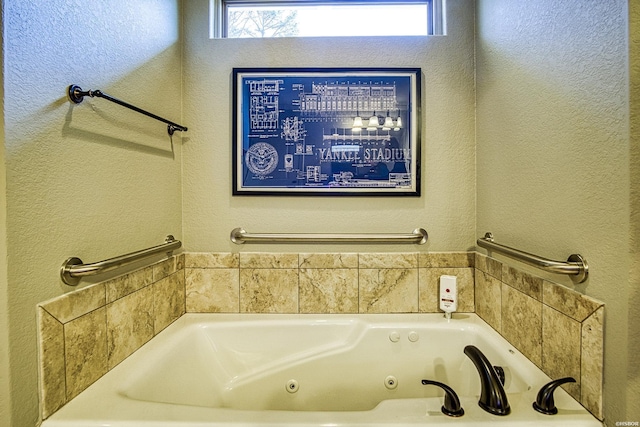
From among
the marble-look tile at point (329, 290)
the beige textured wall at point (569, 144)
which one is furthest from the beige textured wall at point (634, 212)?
the marble-look tile at point (329, 290)

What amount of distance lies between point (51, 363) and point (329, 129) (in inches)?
53.1

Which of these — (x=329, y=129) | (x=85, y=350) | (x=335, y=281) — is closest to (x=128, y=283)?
(x=85, y=350)

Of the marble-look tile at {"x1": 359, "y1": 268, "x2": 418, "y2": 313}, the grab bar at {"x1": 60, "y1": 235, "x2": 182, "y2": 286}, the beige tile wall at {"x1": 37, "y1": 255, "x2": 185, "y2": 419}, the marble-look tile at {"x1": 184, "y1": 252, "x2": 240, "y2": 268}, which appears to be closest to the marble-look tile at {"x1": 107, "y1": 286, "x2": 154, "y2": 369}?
the beige tile wall at {"x1": 37, "y1": 255, "x2": 185, "y2": 419}

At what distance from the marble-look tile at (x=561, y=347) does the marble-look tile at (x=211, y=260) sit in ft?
4.26

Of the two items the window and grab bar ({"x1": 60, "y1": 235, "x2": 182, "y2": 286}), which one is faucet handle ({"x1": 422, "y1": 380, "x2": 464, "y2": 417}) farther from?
the window

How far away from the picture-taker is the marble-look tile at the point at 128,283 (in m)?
1.07

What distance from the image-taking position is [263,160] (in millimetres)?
1561

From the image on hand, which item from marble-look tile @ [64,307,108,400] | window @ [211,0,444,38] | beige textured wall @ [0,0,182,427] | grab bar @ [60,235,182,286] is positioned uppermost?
window @ [211,0,444,38]

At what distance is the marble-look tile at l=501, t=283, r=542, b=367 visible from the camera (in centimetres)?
108

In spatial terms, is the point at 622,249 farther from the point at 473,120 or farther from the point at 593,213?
the point at 473,120

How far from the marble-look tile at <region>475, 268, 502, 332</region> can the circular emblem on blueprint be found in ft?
3.78

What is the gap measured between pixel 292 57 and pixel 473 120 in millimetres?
972

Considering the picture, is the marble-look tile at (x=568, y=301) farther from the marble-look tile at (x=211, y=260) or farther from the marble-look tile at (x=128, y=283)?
the marble-look tile at (x=128, y=283)

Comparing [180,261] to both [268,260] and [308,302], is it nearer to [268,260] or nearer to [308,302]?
[268,260]
